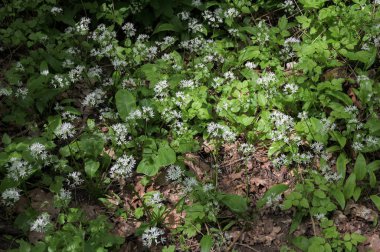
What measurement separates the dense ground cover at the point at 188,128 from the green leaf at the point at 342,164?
15 millimetres

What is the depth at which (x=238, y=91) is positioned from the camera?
16.4 feet

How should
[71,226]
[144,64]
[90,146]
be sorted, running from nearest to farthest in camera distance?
1. [71,226]
2. [90,146]
3. [144,64]

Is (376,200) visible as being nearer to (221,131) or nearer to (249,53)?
(221,131)

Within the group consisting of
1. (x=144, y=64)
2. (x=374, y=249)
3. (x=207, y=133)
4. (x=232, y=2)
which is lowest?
(x=374, y=249)

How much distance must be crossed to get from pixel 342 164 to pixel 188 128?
5.55 feet

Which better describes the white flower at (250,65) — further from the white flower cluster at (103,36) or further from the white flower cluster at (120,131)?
the white flower cluster at (103,36)

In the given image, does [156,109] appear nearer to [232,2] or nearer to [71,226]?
[71,226]

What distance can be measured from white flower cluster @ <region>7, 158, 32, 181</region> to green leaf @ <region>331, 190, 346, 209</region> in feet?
9.62

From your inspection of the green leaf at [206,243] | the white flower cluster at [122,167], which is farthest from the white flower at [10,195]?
the green leaf at [206,243]

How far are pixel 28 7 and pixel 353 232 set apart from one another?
486 cm

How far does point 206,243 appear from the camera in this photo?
153 inches

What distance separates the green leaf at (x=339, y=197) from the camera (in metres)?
4.07

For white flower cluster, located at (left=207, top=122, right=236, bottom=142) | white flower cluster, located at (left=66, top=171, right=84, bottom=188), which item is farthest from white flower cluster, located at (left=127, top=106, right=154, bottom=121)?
white flower cluster, located at (left=66, top=171, right=84, bottom=188)

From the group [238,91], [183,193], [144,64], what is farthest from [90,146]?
[238,91]
